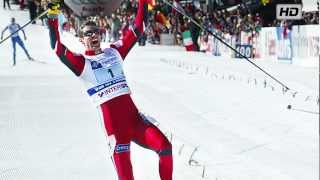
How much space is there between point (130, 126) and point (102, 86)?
434 millimetres

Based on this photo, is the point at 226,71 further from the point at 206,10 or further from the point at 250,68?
the point at 206,10

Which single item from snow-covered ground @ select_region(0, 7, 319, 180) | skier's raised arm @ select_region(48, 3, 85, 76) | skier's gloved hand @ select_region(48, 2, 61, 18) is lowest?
snow-covered ground @ select_region(0, 7, 319, 180)

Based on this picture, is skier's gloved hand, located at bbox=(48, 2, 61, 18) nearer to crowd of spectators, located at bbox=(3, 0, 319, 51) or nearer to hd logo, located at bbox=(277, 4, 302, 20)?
hd logo, located at bbox=(277, 4, 302, 20)

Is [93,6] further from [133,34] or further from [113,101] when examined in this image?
[113,101]

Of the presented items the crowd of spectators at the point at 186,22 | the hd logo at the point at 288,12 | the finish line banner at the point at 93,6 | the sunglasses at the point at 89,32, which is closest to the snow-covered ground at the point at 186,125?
the hd logo at the point at 288,12

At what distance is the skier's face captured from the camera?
5207 millimetres

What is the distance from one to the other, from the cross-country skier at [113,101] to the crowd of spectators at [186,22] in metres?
14.6

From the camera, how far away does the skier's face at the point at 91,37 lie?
17.1ft

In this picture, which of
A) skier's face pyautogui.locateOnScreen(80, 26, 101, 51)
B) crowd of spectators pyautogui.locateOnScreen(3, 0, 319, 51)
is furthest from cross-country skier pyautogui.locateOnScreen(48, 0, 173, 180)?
crowd of spectators pyautogui.locateOnScreen(3, 0, 319, 51)

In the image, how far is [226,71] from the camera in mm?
17641

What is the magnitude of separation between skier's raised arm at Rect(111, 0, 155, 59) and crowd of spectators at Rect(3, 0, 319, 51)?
46.1ft

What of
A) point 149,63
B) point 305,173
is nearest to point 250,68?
point 149,63

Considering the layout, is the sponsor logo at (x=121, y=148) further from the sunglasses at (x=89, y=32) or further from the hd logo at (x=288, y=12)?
the hd logo at (x=288, y=12)

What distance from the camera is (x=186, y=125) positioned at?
9.59 meters
